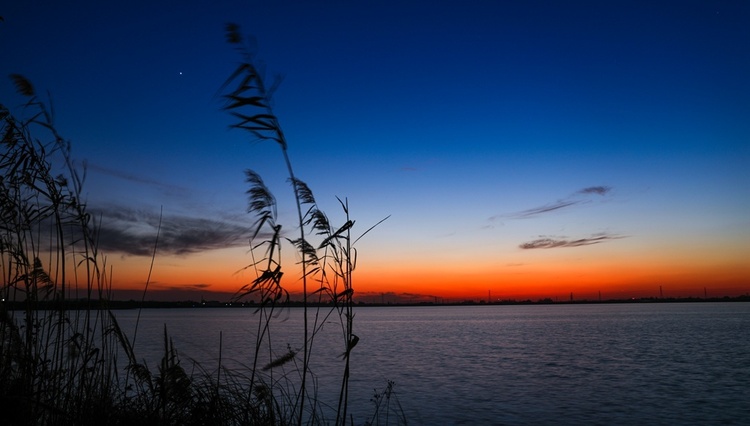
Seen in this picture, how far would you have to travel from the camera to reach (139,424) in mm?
6219

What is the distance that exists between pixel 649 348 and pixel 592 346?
459cm

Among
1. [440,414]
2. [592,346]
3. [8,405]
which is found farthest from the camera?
[592,346]

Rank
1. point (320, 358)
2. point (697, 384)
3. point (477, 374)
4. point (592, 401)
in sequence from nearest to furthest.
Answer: point (592, 401)
point (697, 384)
point (477, 374)
point (320, 358)

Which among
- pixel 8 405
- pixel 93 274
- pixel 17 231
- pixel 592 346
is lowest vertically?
pixel 592 346

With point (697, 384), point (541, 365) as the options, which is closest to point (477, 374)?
point (541, 365)

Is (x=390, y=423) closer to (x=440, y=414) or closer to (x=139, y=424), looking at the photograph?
(x=440, y=414)

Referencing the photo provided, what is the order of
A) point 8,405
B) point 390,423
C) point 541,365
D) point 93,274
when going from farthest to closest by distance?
1. point 541,365
2. point 390,423
3. point 93,274
4. point 8,405

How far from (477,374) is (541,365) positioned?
6.12 metres

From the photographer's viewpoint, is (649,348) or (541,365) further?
(649,348)

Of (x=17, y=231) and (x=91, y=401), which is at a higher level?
(x=17, y=231)

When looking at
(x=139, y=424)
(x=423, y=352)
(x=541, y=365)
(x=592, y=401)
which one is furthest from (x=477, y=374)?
(x=139, y=424)

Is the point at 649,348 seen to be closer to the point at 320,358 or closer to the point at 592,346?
the point at 592,346

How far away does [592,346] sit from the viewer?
44781 millimetres

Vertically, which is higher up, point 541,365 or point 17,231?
point 17,231
